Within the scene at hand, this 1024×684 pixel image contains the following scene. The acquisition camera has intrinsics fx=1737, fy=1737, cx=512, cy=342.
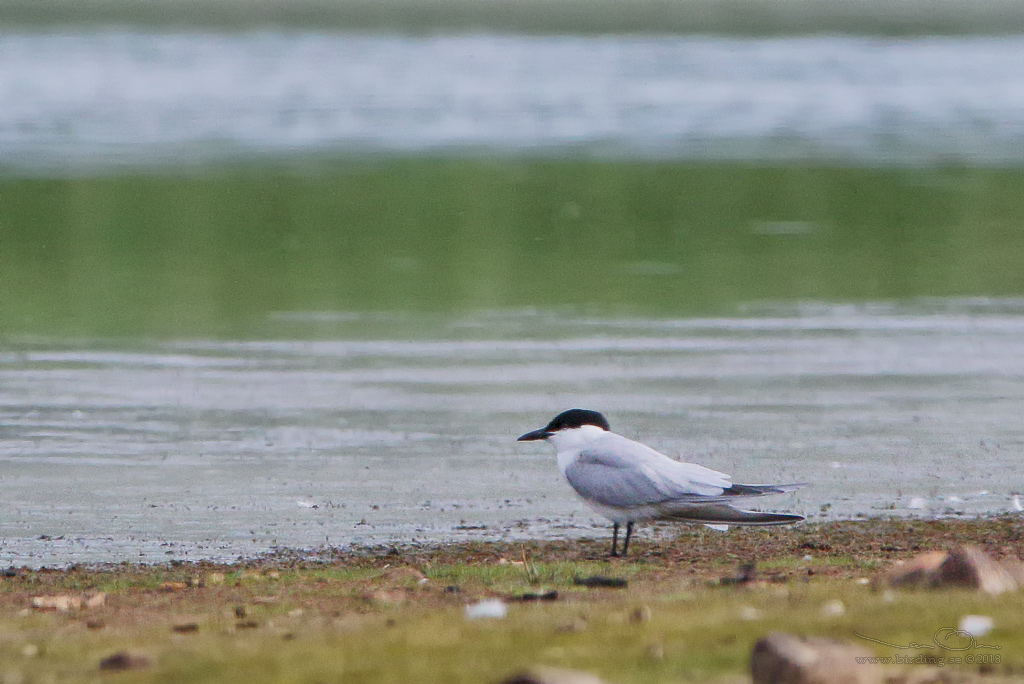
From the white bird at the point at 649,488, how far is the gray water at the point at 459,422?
681 mm

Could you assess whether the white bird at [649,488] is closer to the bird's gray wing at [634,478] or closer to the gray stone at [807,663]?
the bird's gray wing at [634,478]

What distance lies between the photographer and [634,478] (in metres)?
8.59

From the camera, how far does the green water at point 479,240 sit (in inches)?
667

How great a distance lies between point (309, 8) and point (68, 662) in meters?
87.0

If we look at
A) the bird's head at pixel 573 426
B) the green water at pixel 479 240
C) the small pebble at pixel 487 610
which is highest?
the green water at pixel 479 240

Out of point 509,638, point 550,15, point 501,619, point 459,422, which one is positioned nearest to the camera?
point 509,638

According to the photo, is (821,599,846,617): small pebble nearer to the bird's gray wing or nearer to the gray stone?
the gray stone

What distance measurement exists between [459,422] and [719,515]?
355 centimetres

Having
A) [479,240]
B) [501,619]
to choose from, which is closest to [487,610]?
[501,619]

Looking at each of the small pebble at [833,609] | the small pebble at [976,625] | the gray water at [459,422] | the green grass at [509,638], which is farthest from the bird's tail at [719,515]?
the small pebble at [976,625]

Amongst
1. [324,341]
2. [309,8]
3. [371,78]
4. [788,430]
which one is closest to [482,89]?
[371,78]

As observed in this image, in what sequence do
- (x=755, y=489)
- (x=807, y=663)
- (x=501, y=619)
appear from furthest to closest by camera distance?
(x=755, y=489) → (x=501, y=619) → (x=807, y=663)

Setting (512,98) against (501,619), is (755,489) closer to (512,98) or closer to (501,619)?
(501,619)

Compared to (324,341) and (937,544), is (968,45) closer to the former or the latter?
(324,341)
